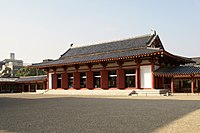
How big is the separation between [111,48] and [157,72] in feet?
31.6

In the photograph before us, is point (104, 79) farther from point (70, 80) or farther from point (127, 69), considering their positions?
point (70, 80)

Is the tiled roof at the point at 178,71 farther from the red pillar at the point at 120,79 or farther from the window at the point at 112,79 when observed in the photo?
the window at the point at 112,79

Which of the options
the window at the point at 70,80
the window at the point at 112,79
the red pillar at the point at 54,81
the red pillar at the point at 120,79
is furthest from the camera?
the red pillar at the point at 54,81

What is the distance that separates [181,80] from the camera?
28891mm

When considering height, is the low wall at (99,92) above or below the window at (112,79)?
below

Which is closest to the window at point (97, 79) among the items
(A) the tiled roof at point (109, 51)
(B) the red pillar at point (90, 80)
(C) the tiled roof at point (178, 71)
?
(B) the red pillar at point (90, 80)

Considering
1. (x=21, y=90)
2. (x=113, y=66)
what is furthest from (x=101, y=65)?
(x=21, y=90)

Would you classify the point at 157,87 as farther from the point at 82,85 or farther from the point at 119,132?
the point at 119,132

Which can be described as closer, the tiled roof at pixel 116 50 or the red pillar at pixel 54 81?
the tiled roof at pixel 116 50

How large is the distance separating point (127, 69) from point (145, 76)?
97.3 inches

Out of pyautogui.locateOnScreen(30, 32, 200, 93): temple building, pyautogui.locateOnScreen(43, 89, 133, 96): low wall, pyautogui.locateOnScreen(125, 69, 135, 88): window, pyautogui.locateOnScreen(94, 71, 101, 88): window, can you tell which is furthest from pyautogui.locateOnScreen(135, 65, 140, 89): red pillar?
pyautogui.locateOnScreen(94, 71, 101, 88): window

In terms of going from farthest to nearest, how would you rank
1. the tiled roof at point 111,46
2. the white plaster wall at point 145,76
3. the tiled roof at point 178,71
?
1. the tiled roof at point 111,46
2. the white plaster wall at point 145,76
3. the tiled roof at point 178,71

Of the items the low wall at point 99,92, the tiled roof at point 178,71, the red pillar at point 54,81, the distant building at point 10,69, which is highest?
the distant building at point 10,69

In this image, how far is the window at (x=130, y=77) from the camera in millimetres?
26453
